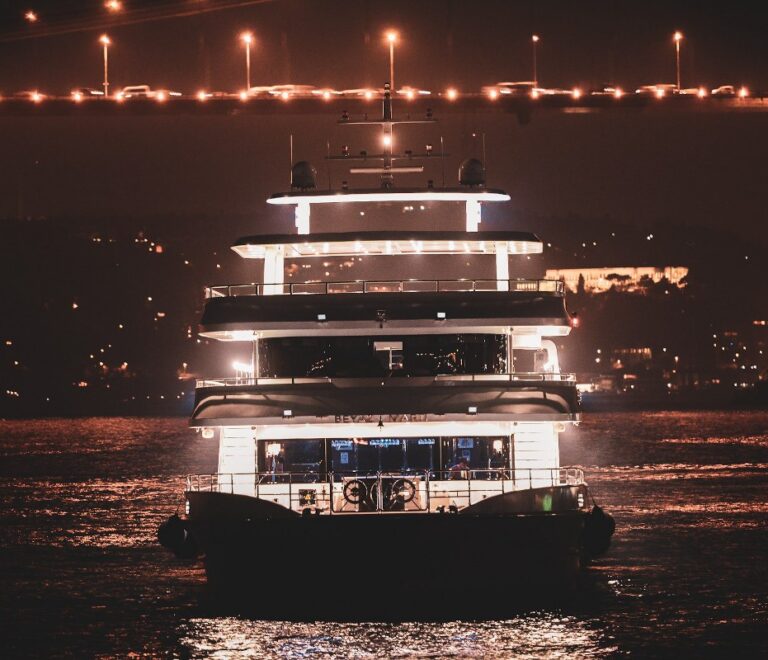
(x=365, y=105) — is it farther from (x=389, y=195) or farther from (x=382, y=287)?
(x=382, y=287)

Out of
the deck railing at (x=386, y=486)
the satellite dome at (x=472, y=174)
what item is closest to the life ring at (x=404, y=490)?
the deck railing at (x=386, y=486)

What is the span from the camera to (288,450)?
56.7 feet

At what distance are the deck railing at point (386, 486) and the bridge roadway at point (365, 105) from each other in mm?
64956

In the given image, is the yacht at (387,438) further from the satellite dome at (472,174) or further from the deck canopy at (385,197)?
the satellite dome at (472,174)

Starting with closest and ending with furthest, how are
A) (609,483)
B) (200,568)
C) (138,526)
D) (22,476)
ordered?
(200,568) → (138,526) → (609,483) → (22,476)

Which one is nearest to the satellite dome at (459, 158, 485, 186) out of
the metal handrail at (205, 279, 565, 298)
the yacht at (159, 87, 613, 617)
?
the yacht at (159, 87, 613, 617)

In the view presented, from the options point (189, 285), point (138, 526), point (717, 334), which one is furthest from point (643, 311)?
point (138, 526)

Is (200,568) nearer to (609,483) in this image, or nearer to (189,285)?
(609,483)

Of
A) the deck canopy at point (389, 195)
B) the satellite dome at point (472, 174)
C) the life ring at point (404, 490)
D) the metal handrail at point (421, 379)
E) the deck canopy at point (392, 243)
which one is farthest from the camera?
the satellite dome at point (472, 174)

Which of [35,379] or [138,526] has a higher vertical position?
[35,379]

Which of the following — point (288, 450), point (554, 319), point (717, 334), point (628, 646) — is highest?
point (717, 334)

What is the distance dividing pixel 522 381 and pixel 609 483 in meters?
25.4

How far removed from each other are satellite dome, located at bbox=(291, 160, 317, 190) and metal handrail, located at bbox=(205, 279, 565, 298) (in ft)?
8.17

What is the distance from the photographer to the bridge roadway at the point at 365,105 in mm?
82438
